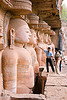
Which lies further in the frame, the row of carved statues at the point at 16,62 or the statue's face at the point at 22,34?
the statue's face at the point at 22,34

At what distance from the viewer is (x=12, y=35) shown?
14.8 ft

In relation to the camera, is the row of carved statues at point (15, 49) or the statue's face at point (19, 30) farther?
the statue's face at point (19, 30)

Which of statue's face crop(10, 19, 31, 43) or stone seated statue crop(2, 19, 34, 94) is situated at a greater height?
statue's face crop(10, 19, 31, 43)

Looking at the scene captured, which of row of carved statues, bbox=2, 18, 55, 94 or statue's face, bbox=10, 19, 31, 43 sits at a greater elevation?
statue's face, bbox=10, 19, 31, 43

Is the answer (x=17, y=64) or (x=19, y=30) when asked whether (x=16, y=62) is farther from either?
(x=19, y=30)

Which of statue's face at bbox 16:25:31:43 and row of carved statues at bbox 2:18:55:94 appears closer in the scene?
row of carved statues at bbox 2:18:55:94

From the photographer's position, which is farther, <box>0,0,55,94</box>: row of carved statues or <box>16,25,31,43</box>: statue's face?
<box>16,25,31,43</box>: statue's face

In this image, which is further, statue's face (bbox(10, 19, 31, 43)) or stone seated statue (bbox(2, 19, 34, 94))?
statue's face (bbox(10, 19, 31, 43))

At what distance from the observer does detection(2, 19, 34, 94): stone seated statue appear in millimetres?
4090

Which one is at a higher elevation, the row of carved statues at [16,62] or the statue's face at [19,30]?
the statue's face at [19,30]

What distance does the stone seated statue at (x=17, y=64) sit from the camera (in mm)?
4090

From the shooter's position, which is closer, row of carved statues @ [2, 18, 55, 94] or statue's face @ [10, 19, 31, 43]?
row of carved statues @ [2, 18, 55, 94]

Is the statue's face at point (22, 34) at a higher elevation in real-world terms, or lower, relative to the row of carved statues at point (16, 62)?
higher

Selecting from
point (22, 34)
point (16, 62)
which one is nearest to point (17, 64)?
point (16, 62)
